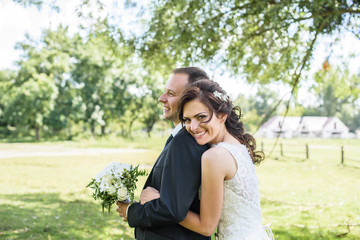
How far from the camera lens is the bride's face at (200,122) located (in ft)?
6.87

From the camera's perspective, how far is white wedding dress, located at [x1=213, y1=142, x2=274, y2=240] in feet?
6.97

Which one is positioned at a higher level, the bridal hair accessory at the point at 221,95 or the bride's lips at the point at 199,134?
the bridal hair accessory at the point at 221,95

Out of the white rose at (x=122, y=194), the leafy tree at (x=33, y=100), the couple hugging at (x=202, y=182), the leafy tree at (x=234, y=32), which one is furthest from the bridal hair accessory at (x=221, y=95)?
the leafy tree at (x=33, y=100)

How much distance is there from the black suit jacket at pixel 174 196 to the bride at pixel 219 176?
0.06m

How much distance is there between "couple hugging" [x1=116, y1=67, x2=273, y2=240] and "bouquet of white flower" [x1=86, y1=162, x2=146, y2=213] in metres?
0.10

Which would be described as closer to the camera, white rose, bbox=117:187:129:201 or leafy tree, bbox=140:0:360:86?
white rose, bbox=117:187:129:201

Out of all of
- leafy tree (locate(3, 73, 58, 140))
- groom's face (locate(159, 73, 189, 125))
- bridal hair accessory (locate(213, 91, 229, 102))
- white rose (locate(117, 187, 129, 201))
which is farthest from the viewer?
leafy tree (locate(3, 73, 58, 140))

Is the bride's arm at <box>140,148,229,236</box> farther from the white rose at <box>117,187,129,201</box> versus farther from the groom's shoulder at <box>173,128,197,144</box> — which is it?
the white rose at <box>117,187,129,201</box>

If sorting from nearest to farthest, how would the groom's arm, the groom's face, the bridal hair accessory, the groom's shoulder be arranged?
the groom's arm, the groom's shoulder, the bridal hair accessory, the groom's face

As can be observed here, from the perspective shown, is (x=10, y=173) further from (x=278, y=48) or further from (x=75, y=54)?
(x=75, y=54)

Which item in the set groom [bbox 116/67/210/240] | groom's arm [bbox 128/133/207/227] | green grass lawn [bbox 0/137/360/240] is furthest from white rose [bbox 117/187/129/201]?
green grass lawn [bbox 0/137/360/240]

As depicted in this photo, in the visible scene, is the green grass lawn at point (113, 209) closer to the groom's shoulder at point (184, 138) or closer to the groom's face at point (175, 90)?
the groom's face at point (175, 90)

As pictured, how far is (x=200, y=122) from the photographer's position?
2.10 meters

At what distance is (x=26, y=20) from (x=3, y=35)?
34.1 m
